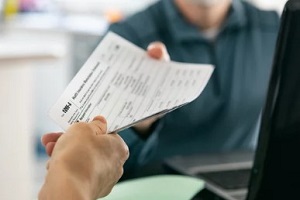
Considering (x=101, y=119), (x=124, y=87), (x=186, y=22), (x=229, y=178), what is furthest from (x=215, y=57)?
(x=101, y=119)

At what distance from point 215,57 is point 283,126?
0.72m

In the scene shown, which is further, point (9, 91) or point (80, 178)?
point (9, 91)

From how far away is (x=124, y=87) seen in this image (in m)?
0.63

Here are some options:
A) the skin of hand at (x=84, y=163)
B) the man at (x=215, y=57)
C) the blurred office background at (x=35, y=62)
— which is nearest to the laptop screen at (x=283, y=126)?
the skin of hand at (x=84, y=163)

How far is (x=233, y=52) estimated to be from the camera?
1284mm

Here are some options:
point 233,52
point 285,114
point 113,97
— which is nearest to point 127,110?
point 113,97

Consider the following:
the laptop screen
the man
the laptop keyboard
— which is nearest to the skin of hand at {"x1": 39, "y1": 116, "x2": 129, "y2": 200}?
the laptop screen

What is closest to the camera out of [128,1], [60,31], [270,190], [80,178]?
[80,178]

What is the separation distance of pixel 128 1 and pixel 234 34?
1656mm

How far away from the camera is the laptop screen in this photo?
21.0 inches

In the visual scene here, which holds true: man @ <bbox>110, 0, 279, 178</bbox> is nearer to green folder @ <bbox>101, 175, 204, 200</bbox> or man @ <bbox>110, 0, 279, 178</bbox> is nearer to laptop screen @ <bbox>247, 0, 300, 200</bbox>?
green folder @ <bbox>101, 175, 204, 200</bbox>

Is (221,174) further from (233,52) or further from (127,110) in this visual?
(233,52)

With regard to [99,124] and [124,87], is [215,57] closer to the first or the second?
[124,87]

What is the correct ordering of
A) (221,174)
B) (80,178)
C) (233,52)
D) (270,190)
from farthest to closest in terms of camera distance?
(233,52), (221,174), (270,190), (80,178)
